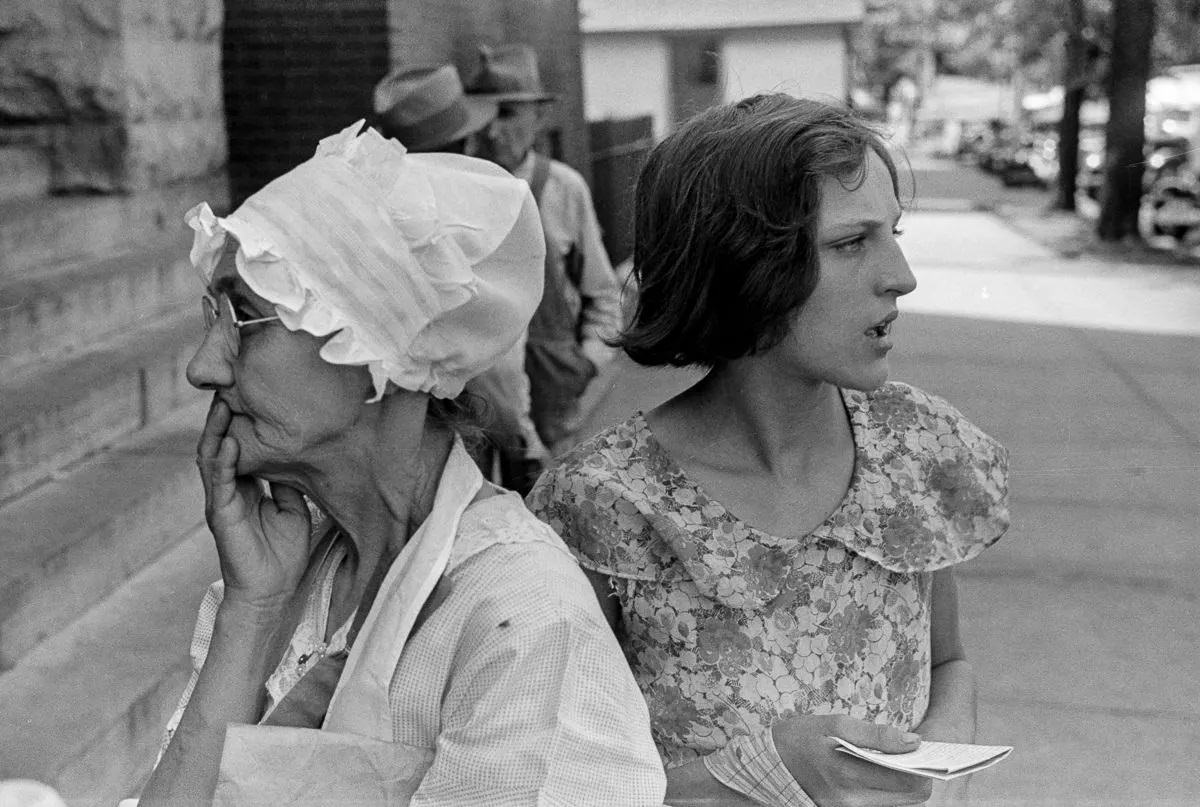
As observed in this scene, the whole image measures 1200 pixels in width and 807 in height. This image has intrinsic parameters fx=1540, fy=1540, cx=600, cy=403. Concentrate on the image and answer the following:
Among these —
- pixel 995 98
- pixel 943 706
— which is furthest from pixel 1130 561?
pixel 995 98

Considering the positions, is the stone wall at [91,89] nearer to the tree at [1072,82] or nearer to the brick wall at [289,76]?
the brick wall at [289,76]

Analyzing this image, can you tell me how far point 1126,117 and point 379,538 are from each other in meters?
17.5

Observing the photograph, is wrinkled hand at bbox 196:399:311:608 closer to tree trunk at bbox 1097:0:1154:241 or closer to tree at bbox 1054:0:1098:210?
tree trunk at bbox 1097:0:1154:241

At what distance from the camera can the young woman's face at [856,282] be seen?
2061mm

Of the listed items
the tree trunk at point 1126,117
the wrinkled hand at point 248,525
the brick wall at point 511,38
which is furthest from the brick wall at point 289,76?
the tree trunk at point 1126,117

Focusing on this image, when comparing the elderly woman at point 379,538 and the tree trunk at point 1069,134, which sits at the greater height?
the elderly woman at point 379,538

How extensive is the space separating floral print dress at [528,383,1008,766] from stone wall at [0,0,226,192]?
452 centimetres

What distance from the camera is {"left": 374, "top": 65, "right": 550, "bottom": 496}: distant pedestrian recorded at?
4.88 metres

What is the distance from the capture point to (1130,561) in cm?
610

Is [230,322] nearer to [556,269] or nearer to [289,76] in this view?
[556,269]

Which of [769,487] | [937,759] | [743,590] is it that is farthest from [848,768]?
[769,487]

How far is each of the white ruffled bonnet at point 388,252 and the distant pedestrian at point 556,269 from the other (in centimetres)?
353

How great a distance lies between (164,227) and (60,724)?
3383mm

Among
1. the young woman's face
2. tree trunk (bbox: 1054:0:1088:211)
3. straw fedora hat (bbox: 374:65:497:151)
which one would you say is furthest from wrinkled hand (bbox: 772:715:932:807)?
tree trunk (bbox: 1054:0:1088:211)
